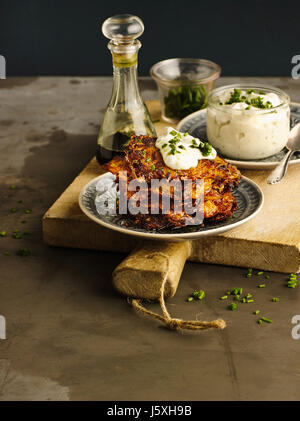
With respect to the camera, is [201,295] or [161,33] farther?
[161,33]

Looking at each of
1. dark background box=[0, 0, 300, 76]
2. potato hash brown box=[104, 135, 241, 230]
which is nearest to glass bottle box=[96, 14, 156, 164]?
potato hash brown box=[104, 135, 241, 230]

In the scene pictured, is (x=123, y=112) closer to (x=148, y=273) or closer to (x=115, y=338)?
(x=148, y=273)

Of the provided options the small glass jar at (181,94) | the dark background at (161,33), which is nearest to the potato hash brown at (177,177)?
the small glass jar at (181,94)

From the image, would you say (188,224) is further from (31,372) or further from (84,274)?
(31,372)

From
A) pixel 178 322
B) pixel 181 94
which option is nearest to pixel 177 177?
pixel 178 322

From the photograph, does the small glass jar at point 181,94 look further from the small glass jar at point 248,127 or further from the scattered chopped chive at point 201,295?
the scattered chopped chive at point 201,295

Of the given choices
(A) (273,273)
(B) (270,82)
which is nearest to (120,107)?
(A) (273,273)
